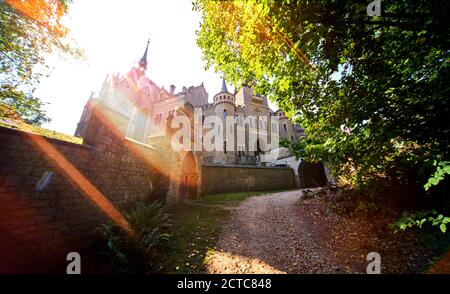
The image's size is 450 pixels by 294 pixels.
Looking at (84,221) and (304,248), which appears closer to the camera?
(304,248)

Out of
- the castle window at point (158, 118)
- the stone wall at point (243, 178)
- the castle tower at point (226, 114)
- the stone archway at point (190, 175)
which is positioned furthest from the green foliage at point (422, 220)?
the castle window at point (158, 118)

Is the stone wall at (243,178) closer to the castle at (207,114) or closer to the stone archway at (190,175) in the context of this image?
the stone archway at (190,175)

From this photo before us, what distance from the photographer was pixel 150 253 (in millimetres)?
4320

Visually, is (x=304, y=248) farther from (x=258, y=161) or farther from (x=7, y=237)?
(x=258, y=161)

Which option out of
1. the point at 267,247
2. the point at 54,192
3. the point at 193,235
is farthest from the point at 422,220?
the point at 54,192

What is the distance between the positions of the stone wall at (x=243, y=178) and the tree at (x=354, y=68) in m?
10.2

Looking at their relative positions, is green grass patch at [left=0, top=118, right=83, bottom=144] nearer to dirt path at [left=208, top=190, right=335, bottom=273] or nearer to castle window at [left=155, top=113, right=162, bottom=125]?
dirt path at [left=208, top=190, right=335, bottom=273]

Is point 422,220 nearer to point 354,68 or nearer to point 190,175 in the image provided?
point 354,68

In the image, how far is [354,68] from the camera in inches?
180

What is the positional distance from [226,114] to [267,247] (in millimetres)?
27949

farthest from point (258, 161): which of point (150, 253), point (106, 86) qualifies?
point (106, 86)
